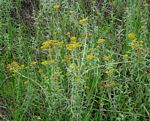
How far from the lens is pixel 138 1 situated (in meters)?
3.86

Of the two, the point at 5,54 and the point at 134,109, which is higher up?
the point at 5,54

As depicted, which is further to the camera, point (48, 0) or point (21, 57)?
point (48, 0)

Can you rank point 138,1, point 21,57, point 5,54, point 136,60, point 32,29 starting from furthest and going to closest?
point 32,29, point 138,1, point 5,54, point 21,57, point 136,60

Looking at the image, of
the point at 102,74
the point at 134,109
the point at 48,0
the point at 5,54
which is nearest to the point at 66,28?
the point at 48,0

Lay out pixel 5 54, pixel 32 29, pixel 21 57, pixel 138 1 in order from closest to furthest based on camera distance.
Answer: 1. pixel 21 57
2. pixel 5 54
3. pixel 138 1
4. pixel 32 29

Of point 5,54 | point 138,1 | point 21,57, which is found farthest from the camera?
point 138,1

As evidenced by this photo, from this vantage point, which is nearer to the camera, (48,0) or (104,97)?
(104,97)

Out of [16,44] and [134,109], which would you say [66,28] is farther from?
[134,109]

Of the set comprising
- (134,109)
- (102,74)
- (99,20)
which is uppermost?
(99,20)

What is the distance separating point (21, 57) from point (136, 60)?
1.09 metres

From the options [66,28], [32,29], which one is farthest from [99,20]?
[32,29]

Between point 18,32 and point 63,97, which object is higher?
point 18,32

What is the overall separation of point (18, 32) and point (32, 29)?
0.29m

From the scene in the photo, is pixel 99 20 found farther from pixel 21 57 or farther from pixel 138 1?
pixel 21 57
